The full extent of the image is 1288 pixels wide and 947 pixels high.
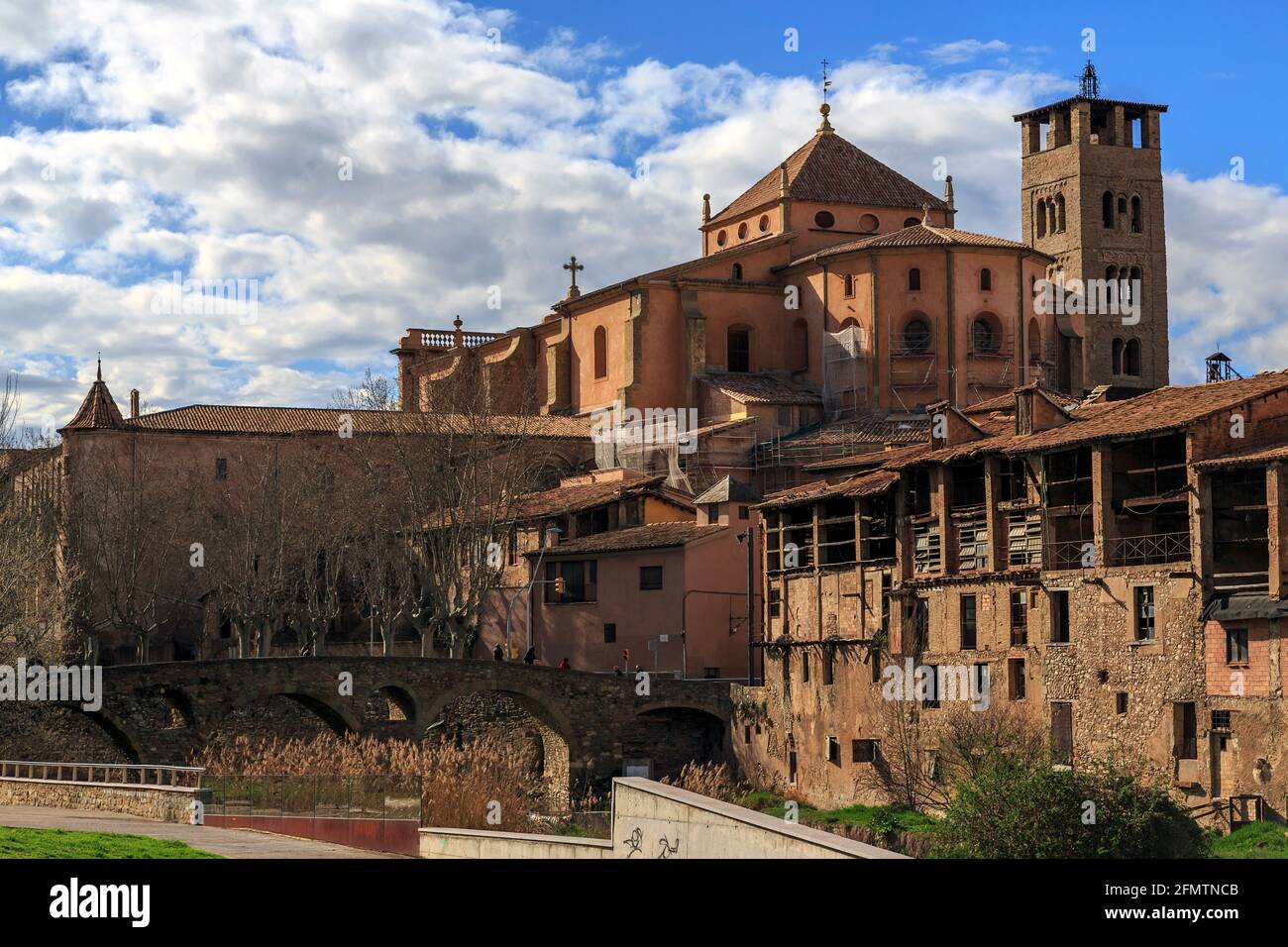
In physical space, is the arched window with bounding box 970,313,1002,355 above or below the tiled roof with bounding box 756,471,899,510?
above

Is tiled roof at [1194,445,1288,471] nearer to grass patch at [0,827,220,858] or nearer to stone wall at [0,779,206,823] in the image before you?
stone wall at [0,779,206,823]

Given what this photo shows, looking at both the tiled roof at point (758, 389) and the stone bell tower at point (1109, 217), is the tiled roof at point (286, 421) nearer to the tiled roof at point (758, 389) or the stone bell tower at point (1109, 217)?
the tiled roof at point (758, 389)

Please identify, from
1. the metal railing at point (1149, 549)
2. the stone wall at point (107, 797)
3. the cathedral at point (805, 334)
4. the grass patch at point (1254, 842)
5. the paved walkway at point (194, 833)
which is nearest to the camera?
the paved walkway at point (194, 833)

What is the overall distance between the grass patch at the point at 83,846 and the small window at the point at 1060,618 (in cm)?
2283

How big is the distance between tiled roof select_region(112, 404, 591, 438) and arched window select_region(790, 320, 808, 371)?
8.55 metres

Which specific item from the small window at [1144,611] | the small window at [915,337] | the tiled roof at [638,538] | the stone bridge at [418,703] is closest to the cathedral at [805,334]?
the small window at [915,337]

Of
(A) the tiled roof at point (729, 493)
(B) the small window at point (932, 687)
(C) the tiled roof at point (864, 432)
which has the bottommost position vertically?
(B) the small window at point (932, 687)

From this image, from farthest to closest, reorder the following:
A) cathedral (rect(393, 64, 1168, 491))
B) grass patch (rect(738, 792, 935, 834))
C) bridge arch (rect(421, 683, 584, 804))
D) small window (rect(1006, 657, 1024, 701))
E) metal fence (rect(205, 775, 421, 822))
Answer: cathedral (rect(393, 64, 1168, 491))
bridge arch (rect(421, 683, 584, 804))
small window (rect(1006, 657, 1024, 701))
grass patch (rect(738, 792, 935, 834))
metal fence (rect(205, 775, 421, 822))

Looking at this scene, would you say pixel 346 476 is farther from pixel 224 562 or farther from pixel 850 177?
pixel 850 177

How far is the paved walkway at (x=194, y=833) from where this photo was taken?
86.7 feet

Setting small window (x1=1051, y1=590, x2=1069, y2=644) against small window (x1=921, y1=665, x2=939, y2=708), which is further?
small window (x1=921, y1=665, x2=939, y2=708)

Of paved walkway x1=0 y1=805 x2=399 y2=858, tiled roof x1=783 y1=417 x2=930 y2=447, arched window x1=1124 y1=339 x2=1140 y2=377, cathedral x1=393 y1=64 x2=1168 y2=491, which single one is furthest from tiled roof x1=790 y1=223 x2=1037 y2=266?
paved walkway x1=0 y1=805 x2=399 y2=858

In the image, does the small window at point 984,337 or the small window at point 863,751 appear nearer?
the small window at point 863,751

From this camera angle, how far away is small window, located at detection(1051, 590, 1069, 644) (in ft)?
143
